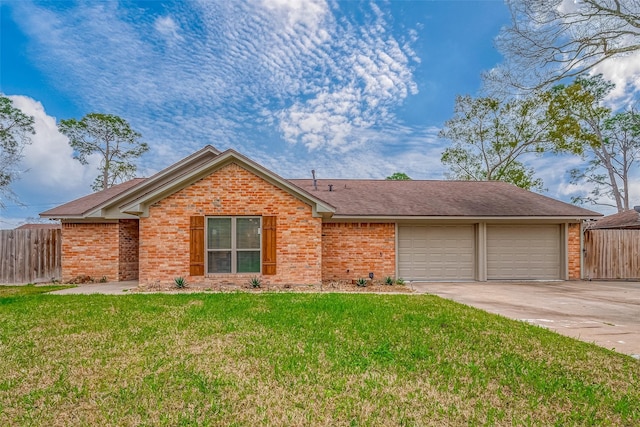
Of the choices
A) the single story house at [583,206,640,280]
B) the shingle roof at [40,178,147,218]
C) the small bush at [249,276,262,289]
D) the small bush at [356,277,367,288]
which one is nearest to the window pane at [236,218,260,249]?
the small bush at [249,276,262,289]

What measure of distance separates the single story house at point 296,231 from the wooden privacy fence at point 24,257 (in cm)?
105

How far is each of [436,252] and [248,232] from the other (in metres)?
6.98

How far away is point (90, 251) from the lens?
40.5ft

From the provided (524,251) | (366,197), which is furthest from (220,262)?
(524,251)

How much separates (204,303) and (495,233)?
34.9 ft

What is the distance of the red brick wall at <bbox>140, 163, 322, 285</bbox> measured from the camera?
1030cm

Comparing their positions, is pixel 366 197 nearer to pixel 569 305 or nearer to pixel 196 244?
pixel 196 244

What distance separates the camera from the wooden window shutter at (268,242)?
1042 centimetres

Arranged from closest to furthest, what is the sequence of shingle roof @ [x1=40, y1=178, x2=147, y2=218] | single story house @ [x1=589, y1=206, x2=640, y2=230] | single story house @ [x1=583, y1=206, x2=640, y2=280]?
shingle roof @ [x1=40, y1=178, x2=147, y2=218]
single story house @ [x1=583, y1=206, x2=640, y2=280]
single story house @ [x1=589, y1=206, x2=640, y2=230]

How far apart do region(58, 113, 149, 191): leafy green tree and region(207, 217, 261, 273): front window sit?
67.6ft

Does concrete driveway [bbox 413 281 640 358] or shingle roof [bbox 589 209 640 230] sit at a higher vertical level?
shingle roof [bbox 589 209 640 230]

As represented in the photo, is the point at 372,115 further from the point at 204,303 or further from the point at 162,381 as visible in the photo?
the point at 162,381

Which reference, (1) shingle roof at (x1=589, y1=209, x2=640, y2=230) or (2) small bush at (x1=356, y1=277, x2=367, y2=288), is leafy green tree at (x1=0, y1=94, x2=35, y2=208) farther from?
(1) shingle roof at (x1=589, y1=209, x2=640, y2=230)

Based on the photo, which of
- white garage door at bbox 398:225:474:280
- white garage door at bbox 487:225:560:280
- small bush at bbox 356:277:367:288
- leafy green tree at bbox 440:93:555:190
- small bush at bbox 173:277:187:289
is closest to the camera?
small bush at bbox 173:277:187:289
